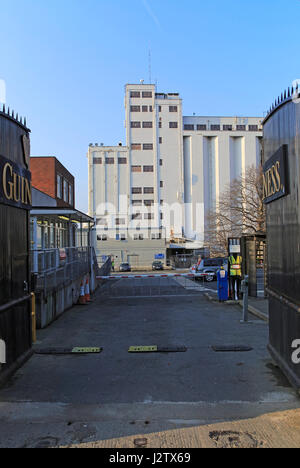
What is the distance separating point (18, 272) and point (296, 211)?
401 centimetres

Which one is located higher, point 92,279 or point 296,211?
point 296,211

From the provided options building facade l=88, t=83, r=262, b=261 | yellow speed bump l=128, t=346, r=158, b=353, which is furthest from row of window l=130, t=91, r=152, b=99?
yellow speed bump l=128, t=346, r=158, b=353

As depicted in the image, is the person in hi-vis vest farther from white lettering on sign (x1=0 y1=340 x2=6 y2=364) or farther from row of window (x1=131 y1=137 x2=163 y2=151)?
row of window (x1=131 y1=137 x2=163 y2=151)

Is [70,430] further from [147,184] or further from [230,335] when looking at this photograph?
[147,184]

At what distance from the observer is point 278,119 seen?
510cm

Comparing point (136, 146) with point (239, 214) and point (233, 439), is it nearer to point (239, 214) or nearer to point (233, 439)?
point (239, 214)

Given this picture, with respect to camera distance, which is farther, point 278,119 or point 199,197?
point 199,197

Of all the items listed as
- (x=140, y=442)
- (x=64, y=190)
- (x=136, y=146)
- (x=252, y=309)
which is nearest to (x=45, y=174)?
(x=64, y=190)

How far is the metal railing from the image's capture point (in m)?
10.5

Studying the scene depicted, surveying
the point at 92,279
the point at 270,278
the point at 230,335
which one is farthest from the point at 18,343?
the point at 92,279

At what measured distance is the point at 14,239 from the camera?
18.0 feet

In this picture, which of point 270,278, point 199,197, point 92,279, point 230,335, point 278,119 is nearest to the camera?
point 278,119

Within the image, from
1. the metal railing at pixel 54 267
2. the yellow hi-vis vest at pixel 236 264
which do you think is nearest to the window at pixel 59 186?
the metal railing at pixel 54 267
